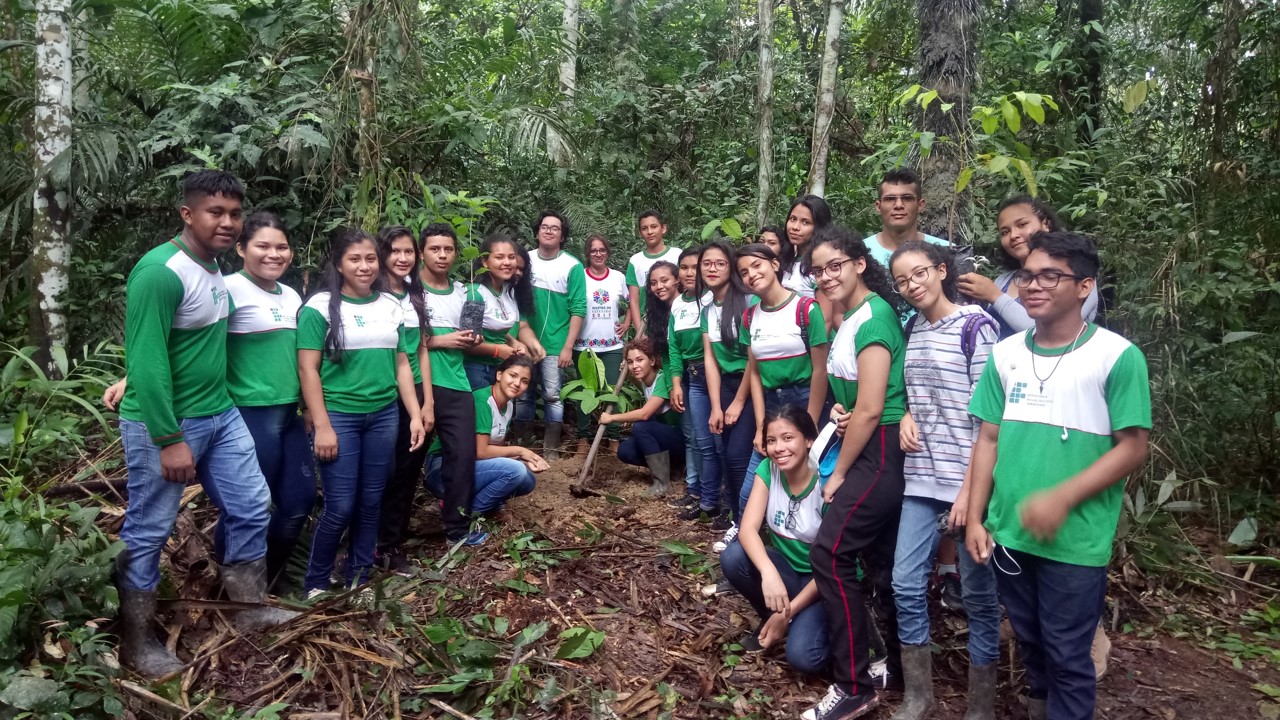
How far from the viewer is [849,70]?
10109mm

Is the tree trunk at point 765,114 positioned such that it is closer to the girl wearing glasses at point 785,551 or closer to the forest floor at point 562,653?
the forest floor at point 562,653

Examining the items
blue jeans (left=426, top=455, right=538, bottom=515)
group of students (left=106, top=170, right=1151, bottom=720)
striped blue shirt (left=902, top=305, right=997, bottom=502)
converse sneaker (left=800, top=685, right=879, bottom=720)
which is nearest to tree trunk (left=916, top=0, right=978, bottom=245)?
group of students (left=106, top=170, right=1151, bottom=720)

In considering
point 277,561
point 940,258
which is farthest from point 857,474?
point 277,561

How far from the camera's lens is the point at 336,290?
4.02 meters

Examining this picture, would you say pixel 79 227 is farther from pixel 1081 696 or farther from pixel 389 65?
pixel 1081 696

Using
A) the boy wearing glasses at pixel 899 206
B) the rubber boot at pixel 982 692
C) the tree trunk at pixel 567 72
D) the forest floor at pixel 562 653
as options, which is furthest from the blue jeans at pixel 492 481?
the tree trunk at pixel 567 72

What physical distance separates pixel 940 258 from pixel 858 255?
37cm

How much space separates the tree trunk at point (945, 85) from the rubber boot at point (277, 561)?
4.68 metres

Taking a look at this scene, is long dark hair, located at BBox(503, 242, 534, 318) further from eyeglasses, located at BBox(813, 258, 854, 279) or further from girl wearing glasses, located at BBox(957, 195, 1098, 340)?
girl wearing glasses, located at BBox(957, 195, 1098, 340)

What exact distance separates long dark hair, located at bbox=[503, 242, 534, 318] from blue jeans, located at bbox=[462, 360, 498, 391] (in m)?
0.61

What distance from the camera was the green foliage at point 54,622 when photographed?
278 cm

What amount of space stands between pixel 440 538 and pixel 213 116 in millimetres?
3831

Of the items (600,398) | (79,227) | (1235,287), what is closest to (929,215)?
(1235,287)

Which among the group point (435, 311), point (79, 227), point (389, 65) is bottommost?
point (435, 311)
